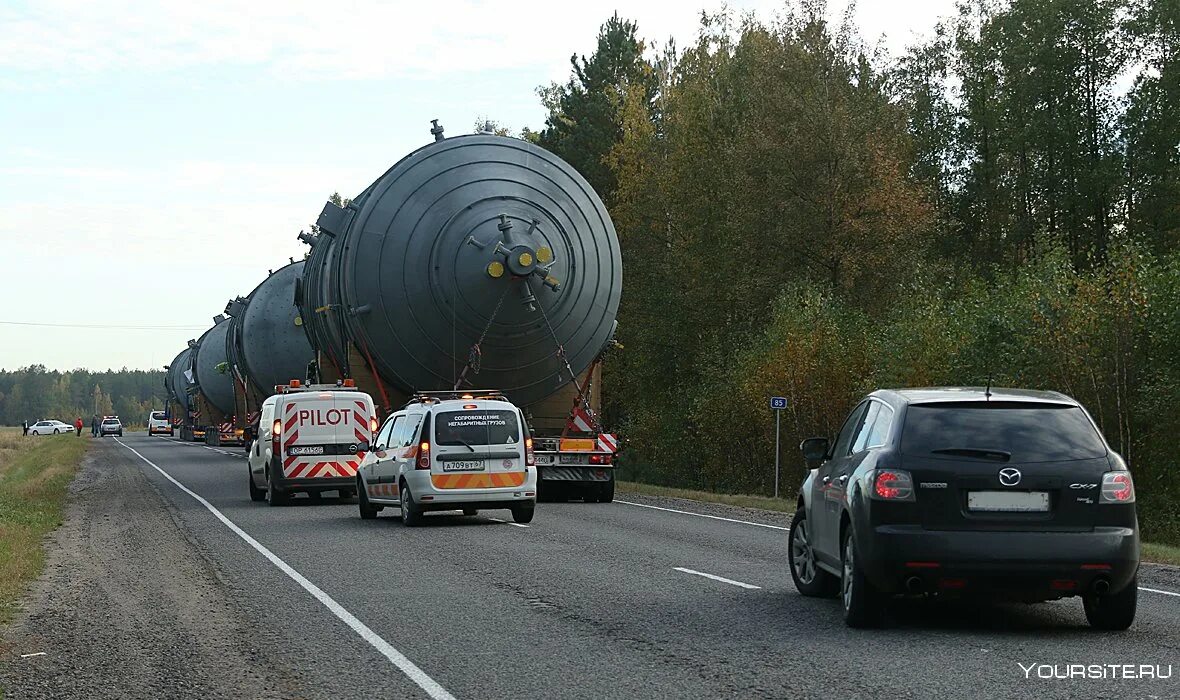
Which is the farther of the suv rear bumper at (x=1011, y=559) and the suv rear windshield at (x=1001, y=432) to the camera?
the suv rear windshield at (x=1001, y=432)

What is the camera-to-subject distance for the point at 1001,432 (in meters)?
10.2

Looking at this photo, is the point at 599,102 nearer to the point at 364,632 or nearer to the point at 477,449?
the point at 477,449

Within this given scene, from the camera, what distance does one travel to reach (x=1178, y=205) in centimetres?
4650

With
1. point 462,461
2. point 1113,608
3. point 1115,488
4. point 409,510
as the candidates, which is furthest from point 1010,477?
point 409,510

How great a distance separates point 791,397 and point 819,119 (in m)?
10.0

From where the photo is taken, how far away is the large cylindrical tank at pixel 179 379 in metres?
78.0

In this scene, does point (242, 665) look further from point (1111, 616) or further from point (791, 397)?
point (791, 397)

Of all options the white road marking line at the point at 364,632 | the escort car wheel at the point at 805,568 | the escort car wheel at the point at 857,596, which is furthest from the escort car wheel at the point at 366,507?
the escort car wheel at the point at 857,596

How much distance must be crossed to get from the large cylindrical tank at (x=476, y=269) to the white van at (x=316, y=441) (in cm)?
89

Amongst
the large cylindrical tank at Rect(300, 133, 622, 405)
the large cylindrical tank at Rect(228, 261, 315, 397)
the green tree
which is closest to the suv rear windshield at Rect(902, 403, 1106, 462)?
the large cylindrical tank at Rect(300, 133, 622, 405)

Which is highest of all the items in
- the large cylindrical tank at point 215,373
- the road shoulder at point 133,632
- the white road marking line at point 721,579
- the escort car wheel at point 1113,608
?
the large cylindrical tank at point 215,373

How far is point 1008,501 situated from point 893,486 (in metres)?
0.74

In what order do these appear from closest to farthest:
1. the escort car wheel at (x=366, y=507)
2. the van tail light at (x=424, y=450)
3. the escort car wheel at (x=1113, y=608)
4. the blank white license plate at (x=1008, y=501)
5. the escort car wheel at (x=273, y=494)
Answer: the blank white license plate at (x=1008, y=501), the escort car wheel at (x=1113, y=608), the van tail light at (x=424, y=450), the escort car wheel at (x=366, y=507), the escort car wheel at (x=273, y=494)

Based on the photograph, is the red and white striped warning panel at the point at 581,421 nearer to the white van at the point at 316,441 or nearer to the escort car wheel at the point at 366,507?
the white van at the point at 316,441
